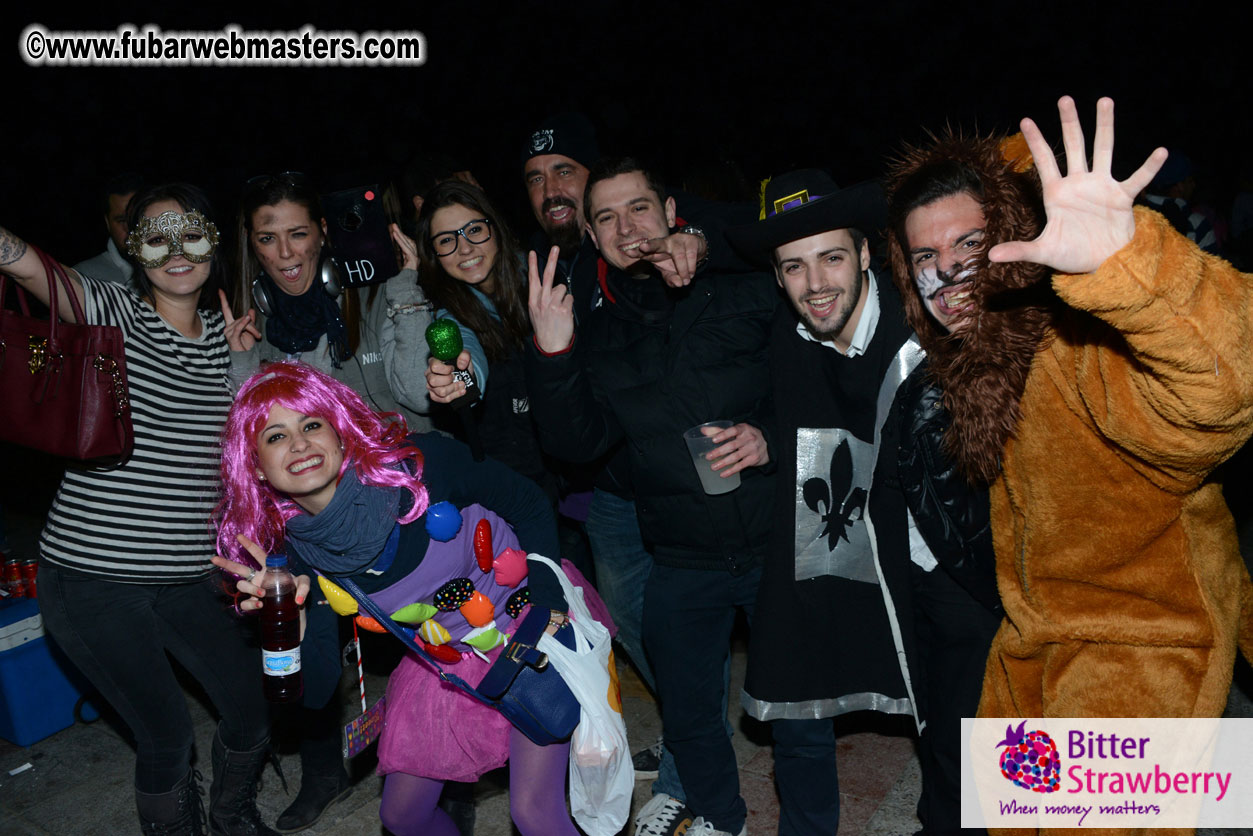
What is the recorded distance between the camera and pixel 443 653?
2623 millimetres

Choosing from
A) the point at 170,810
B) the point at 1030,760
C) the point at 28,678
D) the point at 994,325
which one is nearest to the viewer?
the point at 994,325

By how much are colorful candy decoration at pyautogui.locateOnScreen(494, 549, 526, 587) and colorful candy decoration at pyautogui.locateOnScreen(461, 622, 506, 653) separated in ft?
0.45

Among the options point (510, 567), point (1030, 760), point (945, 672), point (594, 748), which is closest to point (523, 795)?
point (594, 748)

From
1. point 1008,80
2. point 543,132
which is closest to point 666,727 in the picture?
point 543,132

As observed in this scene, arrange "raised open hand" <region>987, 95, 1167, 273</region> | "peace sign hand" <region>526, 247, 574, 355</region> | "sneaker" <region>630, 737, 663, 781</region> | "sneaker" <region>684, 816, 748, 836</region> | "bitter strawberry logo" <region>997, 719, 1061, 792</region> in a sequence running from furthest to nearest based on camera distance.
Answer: "sneaker" <region>630, 737, 663, 781</region> → "sneaker" <region>684, 816, 748, 836</region> → "peace sign hand" <region>526, 247, 574, 355</region> → "bitter strawberry logo" <region>997, 719, 1061, 792</region> → "raised open hand" <region>987, 95, 1167, 273</region>

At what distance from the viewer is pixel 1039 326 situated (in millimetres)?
1994

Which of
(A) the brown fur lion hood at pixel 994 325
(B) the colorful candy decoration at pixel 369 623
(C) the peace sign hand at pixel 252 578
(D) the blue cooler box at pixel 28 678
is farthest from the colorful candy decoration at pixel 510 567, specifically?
(D) the blue cooler box at pixel 28 678

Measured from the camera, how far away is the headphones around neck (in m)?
3.45

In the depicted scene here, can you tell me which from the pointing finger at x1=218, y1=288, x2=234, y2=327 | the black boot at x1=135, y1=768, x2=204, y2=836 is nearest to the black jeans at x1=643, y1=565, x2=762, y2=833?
the black boot at x1=135, y1=768, x2=204, y2=836

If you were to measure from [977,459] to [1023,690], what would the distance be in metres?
0.65

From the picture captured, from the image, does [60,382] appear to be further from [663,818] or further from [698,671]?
[663,818]

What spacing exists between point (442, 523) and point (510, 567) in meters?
0.26

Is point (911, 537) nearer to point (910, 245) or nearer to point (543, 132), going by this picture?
point (910, 245)

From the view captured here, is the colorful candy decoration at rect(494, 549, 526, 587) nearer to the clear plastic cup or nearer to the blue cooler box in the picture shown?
the clear plastic cup
